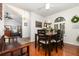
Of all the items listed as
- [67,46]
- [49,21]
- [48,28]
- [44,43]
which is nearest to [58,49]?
[67,46]

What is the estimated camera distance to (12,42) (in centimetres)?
145

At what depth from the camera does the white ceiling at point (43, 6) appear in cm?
147

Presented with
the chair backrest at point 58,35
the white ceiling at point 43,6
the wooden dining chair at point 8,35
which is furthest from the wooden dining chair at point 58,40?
the wooden dining chair at point 8,35

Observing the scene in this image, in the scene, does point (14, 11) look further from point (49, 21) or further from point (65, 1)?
point (65, 1)

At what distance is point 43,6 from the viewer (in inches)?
59.0

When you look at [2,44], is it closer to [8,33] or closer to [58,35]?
[8,33]

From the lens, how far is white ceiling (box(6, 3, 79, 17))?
147 cm

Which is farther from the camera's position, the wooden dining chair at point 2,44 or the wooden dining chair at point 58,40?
the wooden dining chair at point 58,40

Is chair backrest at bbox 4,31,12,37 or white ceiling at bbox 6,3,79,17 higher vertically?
white ceiling at bbox 6,3,79,17

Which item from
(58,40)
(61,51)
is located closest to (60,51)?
(61,51)

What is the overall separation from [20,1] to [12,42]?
70 centimetres

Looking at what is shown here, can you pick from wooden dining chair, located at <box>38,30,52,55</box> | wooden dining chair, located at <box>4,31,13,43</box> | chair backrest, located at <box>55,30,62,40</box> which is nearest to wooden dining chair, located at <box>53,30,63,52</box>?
chair backrest, located at <box>55,30,62,40</box>

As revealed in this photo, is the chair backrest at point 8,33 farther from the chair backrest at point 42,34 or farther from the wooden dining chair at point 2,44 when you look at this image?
the chair backrest at point 42,34

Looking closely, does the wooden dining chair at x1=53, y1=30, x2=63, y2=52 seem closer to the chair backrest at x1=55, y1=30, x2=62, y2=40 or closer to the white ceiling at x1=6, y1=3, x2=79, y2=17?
the chair backrest at x1=55, y1=30, x2=62, y2=40
